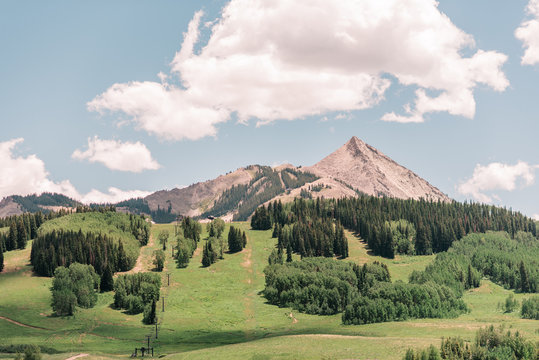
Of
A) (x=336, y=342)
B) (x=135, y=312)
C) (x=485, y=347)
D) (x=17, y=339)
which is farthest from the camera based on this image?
(x=135, y=312)

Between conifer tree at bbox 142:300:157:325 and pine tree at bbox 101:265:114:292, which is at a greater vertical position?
pine tree at bbox 101:265:114:292

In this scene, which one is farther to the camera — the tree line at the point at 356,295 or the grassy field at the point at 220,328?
the tree line at the point at 356,295

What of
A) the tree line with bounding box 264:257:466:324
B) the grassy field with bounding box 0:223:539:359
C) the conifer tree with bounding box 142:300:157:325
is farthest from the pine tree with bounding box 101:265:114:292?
the tree line with bounding box 264:257:466:324

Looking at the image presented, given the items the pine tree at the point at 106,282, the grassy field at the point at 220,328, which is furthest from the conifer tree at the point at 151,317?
the pine tree at the point at 106,282

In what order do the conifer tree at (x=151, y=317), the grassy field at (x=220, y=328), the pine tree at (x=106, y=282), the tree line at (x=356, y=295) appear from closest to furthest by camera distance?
the grassy field at (x=220, y=328) < the tree line at (x=356, y=295) < the conifer tree at (x=151, y=317) < the pine tree at (x=106, y=282)

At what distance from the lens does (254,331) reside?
139125 mm

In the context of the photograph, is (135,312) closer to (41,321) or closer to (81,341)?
(41,321)

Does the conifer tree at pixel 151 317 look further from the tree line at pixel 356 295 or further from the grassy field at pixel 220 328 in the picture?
the tree line at pixel 356 295

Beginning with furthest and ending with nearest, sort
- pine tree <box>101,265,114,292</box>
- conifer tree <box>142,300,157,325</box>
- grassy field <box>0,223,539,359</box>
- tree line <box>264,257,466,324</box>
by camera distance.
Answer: pine tree <box>101,265,114,292</box> < conifer tree <box>142,300,157,325</box> < tree line <box>264,257,466,324</box> < grassy field <box>0,223,539,359</box>

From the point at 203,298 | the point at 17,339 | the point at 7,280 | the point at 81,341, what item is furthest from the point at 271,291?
the point at 7,280

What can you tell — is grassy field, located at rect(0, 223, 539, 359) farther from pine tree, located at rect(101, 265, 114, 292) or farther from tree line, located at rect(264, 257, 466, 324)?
tree line, located at rect(264, 257, 466, 324)

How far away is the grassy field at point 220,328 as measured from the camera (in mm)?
93938

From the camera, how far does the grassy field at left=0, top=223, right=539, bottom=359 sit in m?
93.9

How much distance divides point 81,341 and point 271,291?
80.0 metres
